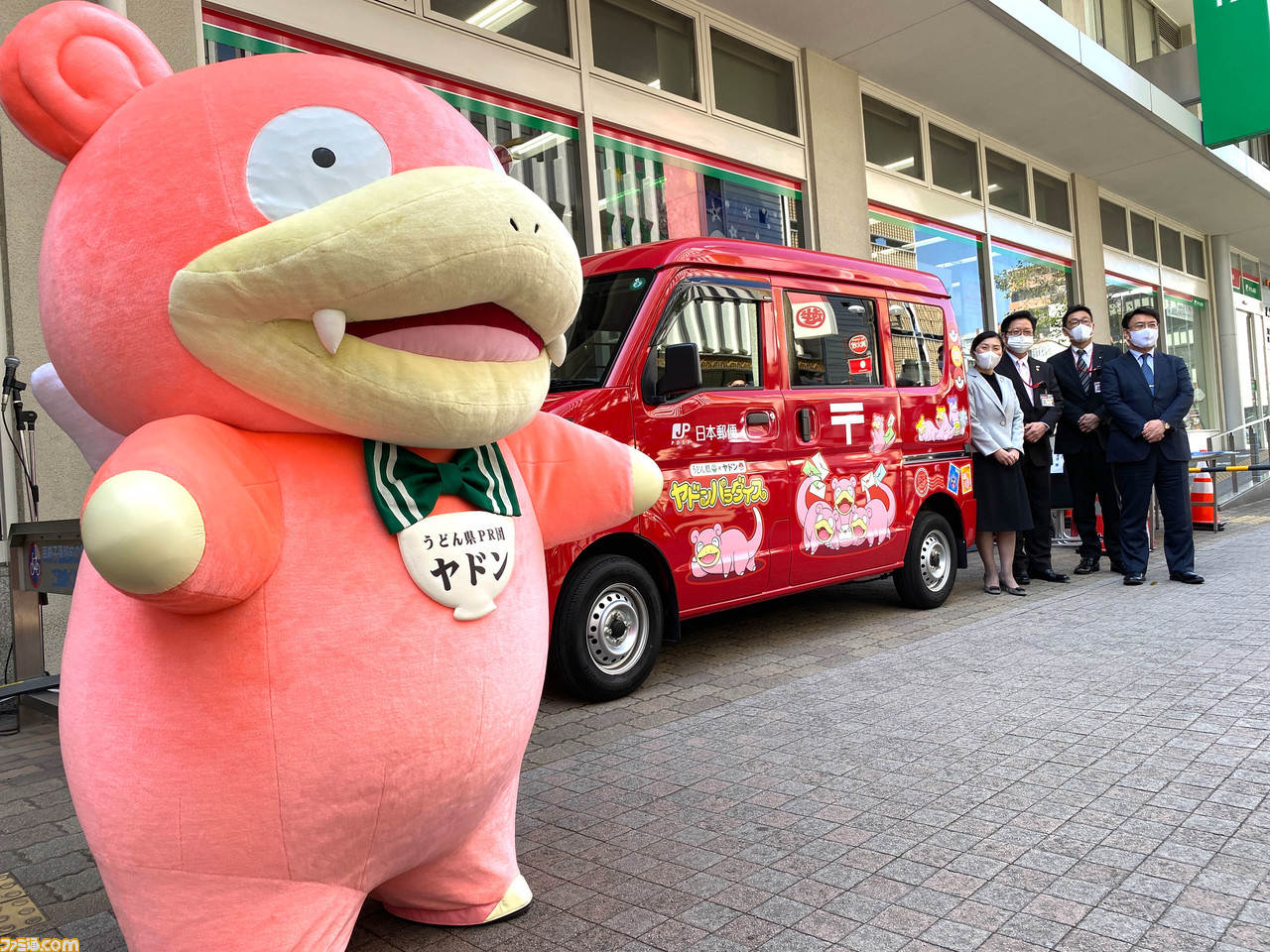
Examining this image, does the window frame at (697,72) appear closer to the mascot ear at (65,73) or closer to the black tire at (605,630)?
the black tire at (605,630)

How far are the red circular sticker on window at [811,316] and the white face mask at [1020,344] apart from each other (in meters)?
2.79

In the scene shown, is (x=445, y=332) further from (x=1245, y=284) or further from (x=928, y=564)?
(x=1245, y=284)

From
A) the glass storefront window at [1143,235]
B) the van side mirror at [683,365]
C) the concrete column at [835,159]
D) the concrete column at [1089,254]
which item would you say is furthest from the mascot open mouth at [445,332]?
the glass storefront window at [1143,235]

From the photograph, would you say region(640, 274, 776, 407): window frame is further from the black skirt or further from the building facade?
the black skirt

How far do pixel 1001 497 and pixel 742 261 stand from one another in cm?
333

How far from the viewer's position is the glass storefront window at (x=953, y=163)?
42.8 ft

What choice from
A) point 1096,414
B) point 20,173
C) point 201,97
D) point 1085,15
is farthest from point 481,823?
point 1085,15

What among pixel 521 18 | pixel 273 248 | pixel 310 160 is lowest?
pixel 273 248

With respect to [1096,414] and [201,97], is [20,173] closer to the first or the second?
[201,97]

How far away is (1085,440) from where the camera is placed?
8.70 meters

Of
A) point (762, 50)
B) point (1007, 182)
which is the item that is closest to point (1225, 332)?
point (1007, 182)

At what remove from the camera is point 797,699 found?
189 inches

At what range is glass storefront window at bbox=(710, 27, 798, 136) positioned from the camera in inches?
391

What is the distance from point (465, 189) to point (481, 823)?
1.56 meters
